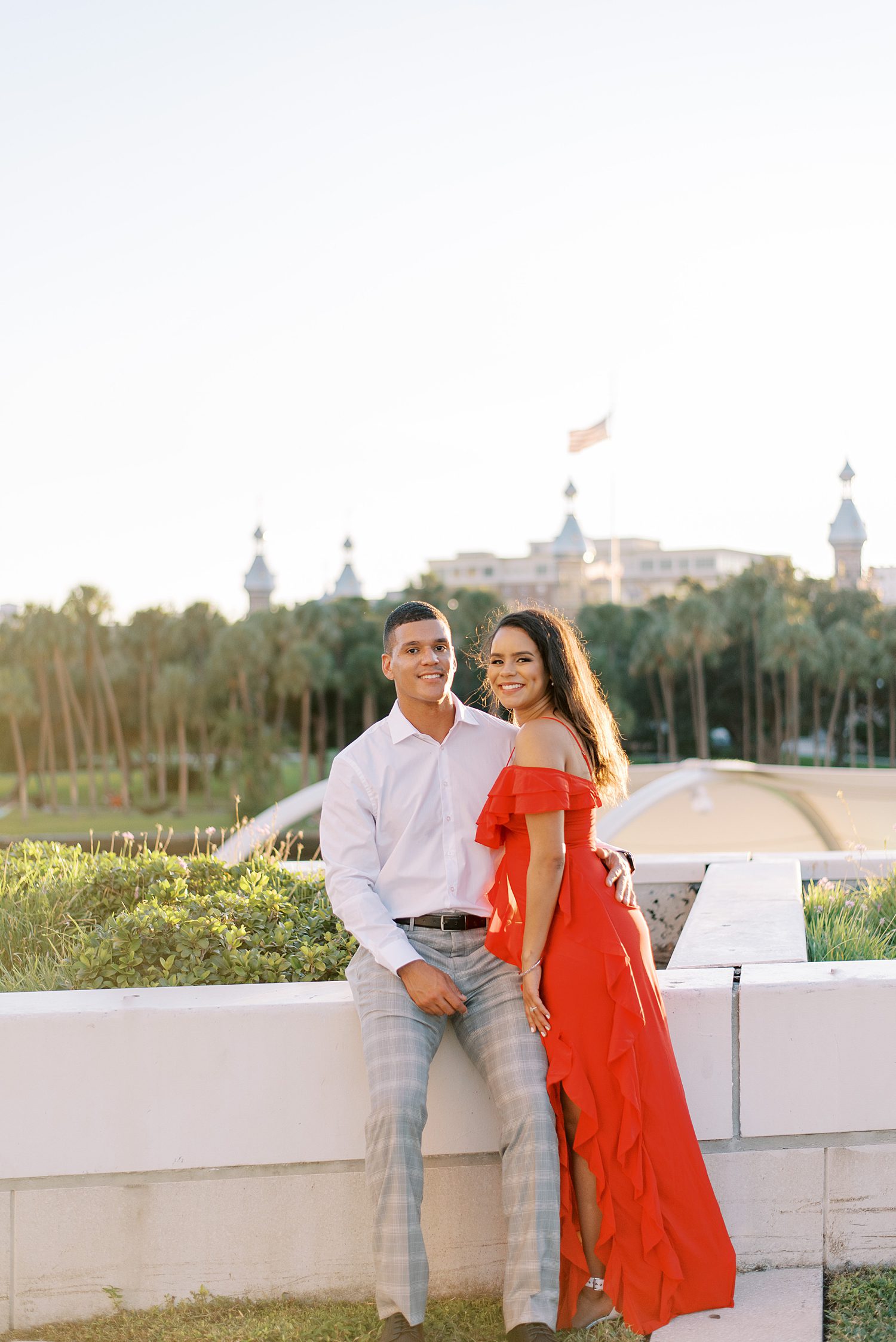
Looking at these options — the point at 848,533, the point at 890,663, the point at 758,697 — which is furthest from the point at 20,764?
the point at 848,533

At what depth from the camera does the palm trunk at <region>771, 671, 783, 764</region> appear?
190 feet

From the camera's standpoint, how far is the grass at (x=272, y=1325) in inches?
129

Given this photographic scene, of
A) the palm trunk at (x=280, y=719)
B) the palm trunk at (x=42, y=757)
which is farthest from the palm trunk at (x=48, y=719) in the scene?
the palm trunk at (x=280, y=719)

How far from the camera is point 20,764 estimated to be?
55.9m

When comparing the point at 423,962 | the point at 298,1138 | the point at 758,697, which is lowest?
the point at 758,697

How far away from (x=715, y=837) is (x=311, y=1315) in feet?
66.6

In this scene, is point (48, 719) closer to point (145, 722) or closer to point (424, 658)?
point (145, 722)

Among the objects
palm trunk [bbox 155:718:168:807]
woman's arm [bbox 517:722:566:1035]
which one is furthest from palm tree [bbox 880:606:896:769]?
woman's arm [bbox 517:722:566:1035]

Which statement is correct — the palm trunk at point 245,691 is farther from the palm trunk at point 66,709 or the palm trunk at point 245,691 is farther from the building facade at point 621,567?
→ the building facade at point 621,567

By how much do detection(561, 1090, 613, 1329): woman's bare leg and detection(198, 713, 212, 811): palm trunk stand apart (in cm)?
5166

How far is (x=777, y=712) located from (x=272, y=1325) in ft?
189

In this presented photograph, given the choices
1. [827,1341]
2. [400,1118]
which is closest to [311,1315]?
[400,1118]

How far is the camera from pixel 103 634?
2176 inches

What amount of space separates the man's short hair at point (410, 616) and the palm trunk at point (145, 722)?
5300 centimetres
